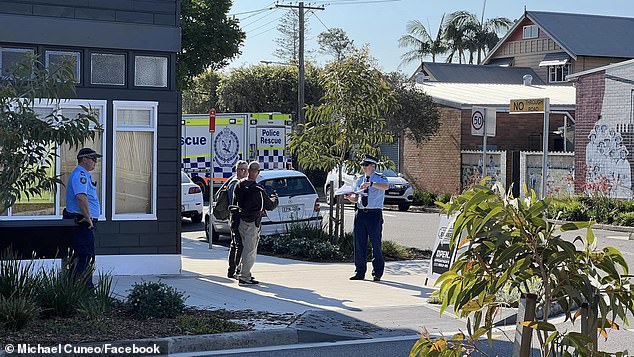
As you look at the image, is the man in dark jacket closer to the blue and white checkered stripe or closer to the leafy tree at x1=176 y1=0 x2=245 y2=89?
the leafy tree at x1=176 y1=0 x2=245 y2=89

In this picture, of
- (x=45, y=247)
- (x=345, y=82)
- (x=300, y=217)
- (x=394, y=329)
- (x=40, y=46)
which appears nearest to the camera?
(x=394, y=329)

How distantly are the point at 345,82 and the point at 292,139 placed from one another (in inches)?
64.4

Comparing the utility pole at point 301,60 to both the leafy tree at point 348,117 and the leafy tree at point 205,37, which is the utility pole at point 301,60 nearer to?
the leafy tree at point 205,37

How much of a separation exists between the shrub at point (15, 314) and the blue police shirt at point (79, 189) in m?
2.17

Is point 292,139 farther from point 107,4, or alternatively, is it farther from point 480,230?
point 480,230

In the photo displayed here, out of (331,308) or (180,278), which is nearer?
(331,308)

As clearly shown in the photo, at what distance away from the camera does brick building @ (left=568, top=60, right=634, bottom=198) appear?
2736cm

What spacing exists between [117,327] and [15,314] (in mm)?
958

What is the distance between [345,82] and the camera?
54.3 feet

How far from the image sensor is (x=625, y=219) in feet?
79.6

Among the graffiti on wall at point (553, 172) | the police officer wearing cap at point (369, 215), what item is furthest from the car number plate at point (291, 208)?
the graffiti on wall at point (553, 172)

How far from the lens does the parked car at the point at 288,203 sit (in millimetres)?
18516

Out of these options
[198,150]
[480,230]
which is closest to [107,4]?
[480,230]

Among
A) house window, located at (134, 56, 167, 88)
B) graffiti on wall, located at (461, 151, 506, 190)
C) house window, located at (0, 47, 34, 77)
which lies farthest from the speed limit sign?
graffiti on wall, located at (461, 151, 506, 190)
